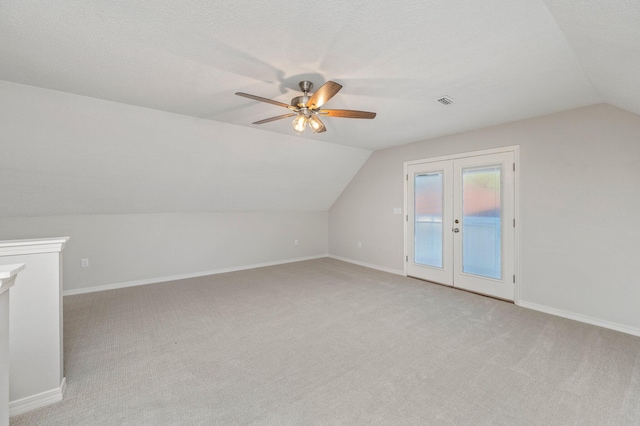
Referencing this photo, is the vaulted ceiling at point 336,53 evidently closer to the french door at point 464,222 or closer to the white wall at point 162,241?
the french door at point 464,222

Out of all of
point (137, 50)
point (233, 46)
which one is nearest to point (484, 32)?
point (233, 46)

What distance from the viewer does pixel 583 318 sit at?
2.96 m

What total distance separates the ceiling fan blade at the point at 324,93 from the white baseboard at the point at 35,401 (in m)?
2.80

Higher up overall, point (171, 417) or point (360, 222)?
point (360, 222)

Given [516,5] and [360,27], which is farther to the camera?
[360,27]

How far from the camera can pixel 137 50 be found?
1.90 metres

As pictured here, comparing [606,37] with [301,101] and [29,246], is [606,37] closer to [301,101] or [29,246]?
[301,101]

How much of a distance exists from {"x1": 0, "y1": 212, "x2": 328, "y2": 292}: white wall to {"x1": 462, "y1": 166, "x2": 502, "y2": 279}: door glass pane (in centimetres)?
355

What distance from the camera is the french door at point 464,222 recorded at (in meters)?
3.58

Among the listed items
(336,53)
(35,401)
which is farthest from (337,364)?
(336,53)

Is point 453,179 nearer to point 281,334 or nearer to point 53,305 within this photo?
point 281,334

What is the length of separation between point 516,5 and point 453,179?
2.88 metres

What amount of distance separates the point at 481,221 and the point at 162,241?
17.1 feet

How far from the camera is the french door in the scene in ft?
11.7
